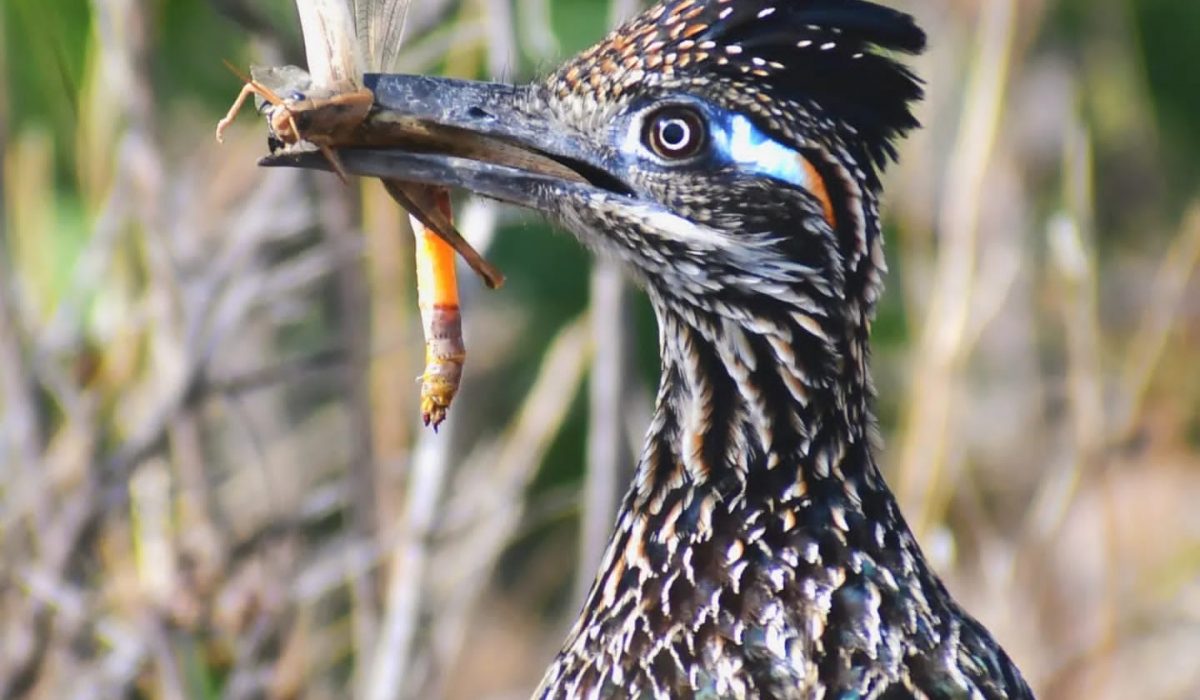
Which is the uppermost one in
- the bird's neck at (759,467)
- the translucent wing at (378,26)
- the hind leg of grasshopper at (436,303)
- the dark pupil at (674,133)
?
the translucent wing at (378,26)

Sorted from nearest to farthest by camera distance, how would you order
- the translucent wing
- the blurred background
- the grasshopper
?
the grasshopper → the translucent wing → the blurred background

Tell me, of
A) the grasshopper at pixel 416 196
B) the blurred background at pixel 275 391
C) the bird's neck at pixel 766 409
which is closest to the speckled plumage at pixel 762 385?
the bird's neck at pixel 766 409

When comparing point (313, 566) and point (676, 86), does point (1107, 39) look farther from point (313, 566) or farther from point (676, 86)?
point (676, 86)

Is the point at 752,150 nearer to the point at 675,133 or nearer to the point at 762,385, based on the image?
the point at 675,133

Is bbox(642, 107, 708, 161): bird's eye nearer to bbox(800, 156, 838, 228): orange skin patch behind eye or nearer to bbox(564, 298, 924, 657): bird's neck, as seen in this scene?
bbox(800, 156, 838, 228): orange skin patch behind eye

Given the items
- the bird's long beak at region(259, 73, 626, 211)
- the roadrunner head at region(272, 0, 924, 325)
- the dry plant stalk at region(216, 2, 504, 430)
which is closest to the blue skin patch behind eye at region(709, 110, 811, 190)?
the roadrunner head at region(272, 0, 924, 325)

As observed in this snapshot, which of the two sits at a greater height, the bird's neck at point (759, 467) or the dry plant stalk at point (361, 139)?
the dry plant stalk at point (361, 139)

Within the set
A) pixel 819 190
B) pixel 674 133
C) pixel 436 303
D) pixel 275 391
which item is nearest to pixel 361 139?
pixel 436 303

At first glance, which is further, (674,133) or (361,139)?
(674,133)

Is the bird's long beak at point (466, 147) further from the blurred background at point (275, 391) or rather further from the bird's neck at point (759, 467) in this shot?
the blurred background at point (275, 391)
